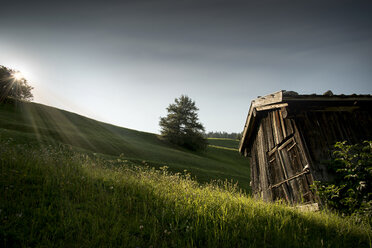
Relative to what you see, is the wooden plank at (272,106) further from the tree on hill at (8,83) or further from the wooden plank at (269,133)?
the tree on hill at (8,83)

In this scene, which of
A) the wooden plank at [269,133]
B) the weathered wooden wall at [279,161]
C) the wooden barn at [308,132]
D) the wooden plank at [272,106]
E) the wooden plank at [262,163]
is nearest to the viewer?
the wooden barn at [308,132]

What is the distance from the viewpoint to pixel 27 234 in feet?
9.29

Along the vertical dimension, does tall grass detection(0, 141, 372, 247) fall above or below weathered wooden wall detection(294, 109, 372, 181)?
below

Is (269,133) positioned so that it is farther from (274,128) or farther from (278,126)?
(278,126)

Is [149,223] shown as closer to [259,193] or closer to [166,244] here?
[166,244]

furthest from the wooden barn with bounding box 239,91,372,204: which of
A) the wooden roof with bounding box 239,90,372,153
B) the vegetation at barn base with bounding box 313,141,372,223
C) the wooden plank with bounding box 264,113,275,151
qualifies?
the vegetation at barn base with bounding box 313,141,372,223

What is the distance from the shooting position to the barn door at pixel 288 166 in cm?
644

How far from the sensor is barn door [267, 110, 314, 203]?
6438 mm

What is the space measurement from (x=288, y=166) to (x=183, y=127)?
3862 centimetres

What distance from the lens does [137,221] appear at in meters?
3.37

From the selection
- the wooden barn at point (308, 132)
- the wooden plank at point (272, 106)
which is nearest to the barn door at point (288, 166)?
the wooden barn at point (308, 132)

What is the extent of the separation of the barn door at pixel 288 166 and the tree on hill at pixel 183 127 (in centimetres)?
3513

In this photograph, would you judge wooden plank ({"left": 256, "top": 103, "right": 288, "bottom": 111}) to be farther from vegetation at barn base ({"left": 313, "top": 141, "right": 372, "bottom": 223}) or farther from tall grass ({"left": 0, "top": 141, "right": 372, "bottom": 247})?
tall grass ({"left": 0, "top": 141, "right": 372, "bottom": 247})

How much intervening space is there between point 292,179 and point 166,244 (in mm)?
6036
